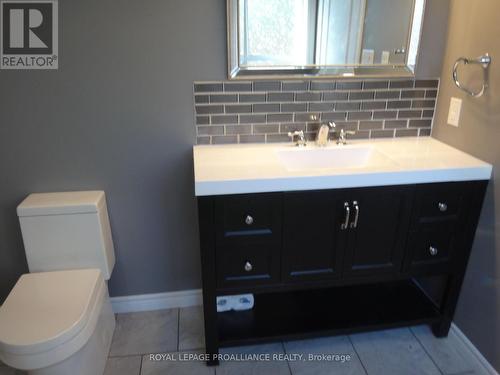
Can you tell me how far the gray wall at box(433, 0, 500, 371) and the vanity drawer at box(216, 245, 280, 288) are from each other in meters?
0.90

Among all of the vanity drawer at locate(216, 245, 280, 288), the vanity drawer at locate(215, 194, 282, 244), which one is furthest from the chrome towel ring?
the vanity drawer at locate(216, 245, 280, 288)

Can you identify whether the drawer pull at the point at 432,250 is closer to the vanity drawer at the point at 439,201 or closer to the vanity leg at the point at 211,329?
the vanity drawer at the point at 439,201

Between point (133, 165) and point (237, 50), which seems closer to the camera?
point (237, 50)

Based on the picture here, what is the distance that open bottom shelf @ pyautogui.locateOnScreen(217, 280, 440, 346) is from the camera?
178 centimetres

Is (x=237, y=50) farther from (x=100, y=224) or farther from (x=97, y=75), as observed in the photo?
(x=100, y=224)

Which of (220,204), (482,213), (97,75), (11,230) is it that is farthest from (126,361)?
(482,213)

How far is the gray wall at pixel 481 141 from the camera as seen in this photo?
155 centimetres

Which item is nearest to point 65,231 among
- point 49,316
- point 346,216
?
point 49,316

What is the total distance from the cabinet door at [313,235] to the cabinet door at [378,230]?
0.06 meters

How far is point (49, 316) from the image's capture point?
1.44m

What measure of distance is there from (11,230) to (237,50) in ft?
4.46

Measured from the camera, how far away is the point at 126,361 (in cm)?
179

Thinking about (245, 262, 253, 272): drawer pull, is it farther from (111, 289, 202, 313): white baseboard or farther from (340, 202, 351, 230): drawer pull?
(111, 289, 202, 313): white baseboard

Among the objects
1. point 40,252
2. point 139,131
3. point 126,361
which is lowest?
point 126,361
